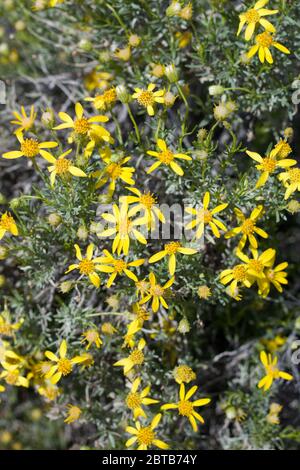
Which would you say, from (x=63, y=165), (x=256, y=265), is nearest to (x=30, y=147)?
(x=63, y=165)

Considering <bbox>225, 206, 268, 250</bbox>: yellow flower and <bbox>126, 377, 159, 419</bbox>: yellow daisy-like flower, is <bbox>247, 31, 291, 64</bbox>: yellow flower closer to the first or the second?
<bbox>225, 206, 268, 250</bbox>: yellow flower

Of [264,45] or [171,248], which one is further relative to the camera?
[264,45]

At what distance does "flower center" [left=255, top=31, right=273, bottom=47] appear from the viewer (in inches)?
88.6

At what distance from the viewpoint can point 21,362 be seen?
2.43 meters

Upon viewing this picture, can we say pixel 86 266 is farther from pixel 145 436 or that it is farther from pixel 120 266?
pixel 145 436

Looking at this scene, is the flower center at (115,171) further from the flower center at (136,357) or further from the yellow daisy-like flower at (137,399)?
the yellow daisy-like flower at (137,399)

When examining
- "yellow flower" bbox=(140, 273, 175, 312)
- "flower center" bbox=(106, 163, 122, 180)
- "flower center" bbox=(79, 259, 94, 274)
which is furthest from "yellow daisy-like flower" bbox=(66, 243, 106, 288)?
"flower center" bbox=(106, 163, 122, 180)

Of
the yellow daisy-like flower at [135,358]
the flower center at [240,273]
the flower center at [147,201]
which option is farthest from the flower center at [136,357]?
the flower center at [147,201]

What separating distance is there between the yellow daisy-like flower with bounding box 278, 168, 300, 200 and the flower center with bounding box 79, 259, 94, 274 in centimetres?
81

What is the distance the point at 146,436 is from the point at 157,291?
675mm

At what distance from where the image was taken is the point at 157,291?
208 cm

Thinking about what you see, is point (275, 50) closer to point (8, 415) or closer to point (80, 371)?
point (80, 371)

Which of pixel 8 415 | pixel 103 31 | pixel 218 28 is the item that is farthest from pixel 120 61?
pixel 8 415
